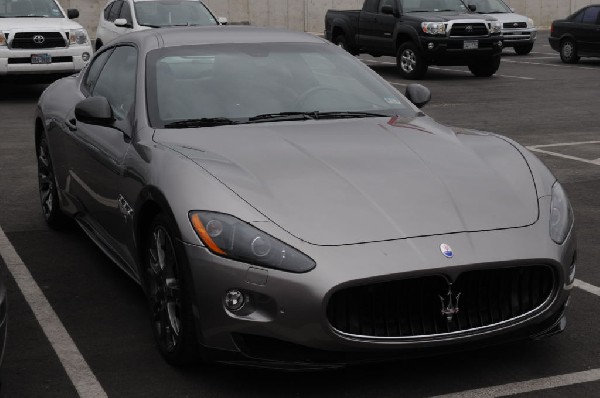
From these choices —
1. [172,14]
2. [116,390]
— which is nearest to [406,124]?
[116,390]

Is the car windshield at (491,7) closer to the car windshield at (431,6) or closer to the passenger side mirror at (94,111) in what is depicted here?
the car windshield at (431,6)

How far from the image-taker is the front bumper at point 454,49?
21.4m


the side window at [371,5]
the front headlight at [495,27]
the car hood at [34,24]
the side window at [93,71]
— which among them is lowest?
the front headlight at [495,27]

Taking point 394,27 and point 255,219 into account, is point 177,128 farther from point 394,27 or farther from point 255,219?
point 394,27

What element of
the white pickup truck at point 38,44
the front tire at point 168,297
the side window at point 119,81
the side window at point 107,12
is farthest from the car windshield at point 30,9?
the front tire at point 168,297

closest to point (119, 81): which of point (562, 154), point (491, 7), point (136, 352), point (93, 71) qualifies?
point (93, 71)

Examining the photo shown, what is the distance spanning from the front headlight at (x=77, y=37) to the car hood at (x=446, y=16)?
23.3 ft

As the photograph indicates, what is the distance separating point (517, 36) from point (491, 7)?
96cm

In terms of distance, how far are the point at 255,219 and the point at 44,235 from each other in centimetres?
357

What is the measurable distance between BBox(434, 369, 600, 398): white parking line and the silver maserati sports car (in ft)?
0.72

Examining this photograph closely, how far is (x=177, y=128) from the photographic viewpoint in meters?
5.72

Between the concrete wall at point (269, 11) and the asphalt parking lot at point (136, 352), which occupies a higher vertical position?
the asphalt parking lot at point (136, 352)

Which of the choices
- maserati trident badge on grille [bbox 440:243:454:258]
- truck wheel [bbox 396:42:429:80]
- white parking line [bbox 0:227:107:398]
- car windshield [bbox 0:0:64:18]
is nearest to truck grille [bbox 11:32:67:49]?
car windshield [bbox 0:0:64:18]

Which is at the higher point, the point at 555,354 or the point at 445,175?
the point at 445,175
